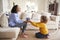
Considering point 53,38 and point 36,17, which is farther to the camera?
point 36,17

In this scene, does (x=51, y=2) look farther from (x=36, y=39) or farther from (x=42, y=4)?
(x=36, y=39)

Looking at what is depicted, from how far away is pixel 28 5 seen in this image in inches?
283

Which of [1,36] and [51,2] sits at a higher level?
[51,2]

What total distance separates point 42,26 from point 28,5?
296 cm

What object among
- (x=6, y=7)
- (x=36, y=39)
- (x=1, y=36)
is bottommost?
(x=36, y=39)

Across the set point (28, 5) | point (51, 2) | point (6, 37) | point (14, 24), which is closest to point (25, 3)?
point (28, 5)

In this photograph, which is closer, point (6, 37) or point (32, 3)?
point (6, 37)

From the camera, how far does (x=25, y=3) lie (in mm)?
7184

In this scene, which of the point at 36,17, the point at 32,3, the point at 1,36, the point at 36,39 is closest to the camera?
the point at 1,36

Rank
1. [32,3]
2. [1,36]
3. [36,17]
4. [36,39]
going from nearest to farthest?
[1,36] → [36,39] → [36,17] → [32,3]

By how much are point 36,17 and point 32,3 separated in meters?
1.47

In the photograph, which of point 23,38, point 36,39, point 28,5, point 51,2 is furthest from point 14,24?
point 51,2

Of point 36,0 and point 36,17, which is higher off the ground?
point 36,0

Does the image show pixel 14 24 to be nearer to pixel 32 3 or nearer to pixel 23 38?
pixel 23 38
